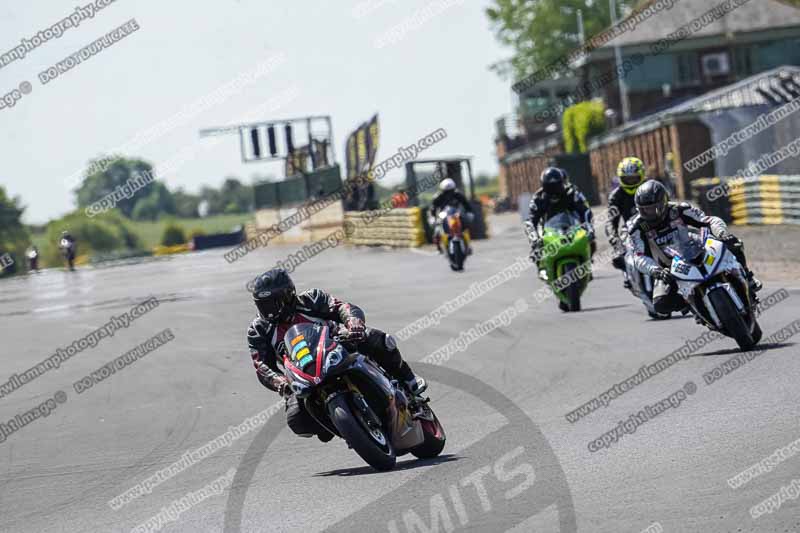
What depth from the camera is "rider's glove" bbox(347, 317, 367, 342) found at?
852 centimetres

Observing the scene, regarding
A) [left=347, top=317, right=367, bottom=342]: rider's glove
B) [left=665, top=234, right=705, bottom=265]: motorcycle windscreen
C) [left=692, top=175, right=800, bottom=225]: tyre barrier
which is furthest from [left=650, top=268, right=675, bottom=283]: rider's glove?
[left=692, top=175, right=800, bottom=225]: tyre barrier

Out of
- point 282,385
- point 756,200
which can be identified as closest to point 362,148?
point 756,200

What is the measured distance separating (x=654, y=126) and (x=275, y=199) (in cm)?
2164

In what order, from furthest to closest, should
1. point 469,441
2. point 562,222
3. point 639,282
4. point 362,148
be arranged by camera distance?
1. point 362,148
2. point 562,222
3. point 639,282
4. point 469,441

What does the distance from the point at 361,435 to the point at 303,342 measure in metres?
0.66

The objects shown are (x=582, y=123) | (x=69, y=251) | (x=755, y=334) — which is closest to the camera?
(x=755, y=334)

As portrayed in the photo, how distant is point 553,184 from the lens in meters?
17.0

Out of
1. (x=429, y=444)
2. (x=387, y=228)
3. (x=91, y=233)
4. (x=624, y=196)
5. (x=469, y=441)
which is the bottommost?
(x=91, y=233)

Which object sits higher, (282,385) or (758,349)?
(282,385)

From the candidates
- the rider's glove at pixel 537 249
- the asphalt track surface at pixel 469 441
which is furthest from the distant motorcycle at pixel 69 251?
the rider's glove at pixel 537 249

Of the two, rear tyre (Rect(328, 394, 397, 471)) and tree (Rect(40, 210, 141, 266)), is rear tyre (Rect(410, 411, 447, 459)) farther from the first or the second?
tree (Rect(40, 210, 141, 266))

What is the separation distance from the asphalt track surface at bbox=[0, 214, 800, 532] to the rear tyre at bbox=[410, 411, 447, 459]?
0.11 meters

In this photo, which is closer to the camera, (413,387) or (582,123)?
(413,387)

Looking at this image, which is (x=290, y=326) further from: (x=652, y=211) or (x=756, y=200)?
(x=756, y=200)
